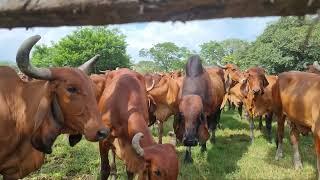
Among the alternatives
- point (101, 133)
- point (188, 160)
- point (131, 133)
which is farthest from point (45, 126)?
point (188, 160)

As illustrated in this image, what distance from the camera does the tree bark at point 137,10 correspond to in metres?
2.82

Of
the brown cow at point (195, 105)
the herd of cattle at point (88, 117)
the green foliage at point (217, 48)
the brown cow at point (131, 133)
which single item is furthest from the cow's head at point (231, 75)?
the green foliage at point (217, 48)

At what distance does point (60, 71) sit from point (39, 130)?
74 cm

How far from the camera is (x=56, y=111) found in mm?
5258

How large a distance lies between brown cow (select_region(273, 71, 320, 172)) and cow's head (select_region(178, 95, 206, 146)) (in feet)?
6.65

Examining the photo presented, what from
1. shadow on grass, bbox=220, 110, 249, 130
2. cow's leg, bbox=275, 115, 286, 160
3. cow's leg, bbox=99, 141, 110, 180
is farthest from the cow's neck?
shadow on grass, bbox=220, 110, 249, 130

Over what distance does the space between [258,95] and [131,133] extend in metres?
7.58

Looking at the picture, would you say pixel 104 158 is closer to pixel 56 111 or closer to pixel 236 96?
pixel 56 111

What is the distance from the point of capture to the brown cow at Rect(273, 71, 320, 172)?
867 centimetres

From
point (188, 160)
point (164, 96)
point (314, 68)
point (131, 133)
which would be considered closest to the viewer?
point (131, 133)

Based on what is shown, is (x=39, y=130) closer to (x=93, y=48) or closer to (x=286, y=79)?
(x=286, y=79)

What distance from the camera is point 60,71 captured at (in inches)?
213

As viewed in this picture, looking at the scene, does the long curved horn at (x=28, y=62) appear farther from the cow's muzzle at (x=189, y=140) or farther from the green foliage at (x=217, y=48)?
the green foliage at (x=217, y=48)

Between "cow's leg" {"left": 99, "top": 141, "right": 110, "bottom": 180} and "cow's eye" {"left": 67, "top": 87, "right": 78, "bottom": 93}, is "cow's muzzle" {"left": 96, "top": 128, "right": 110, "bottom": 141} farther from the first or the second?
"cow's leg" {"left": 99, "top": 141, "right": 110, "bottom": 180}
